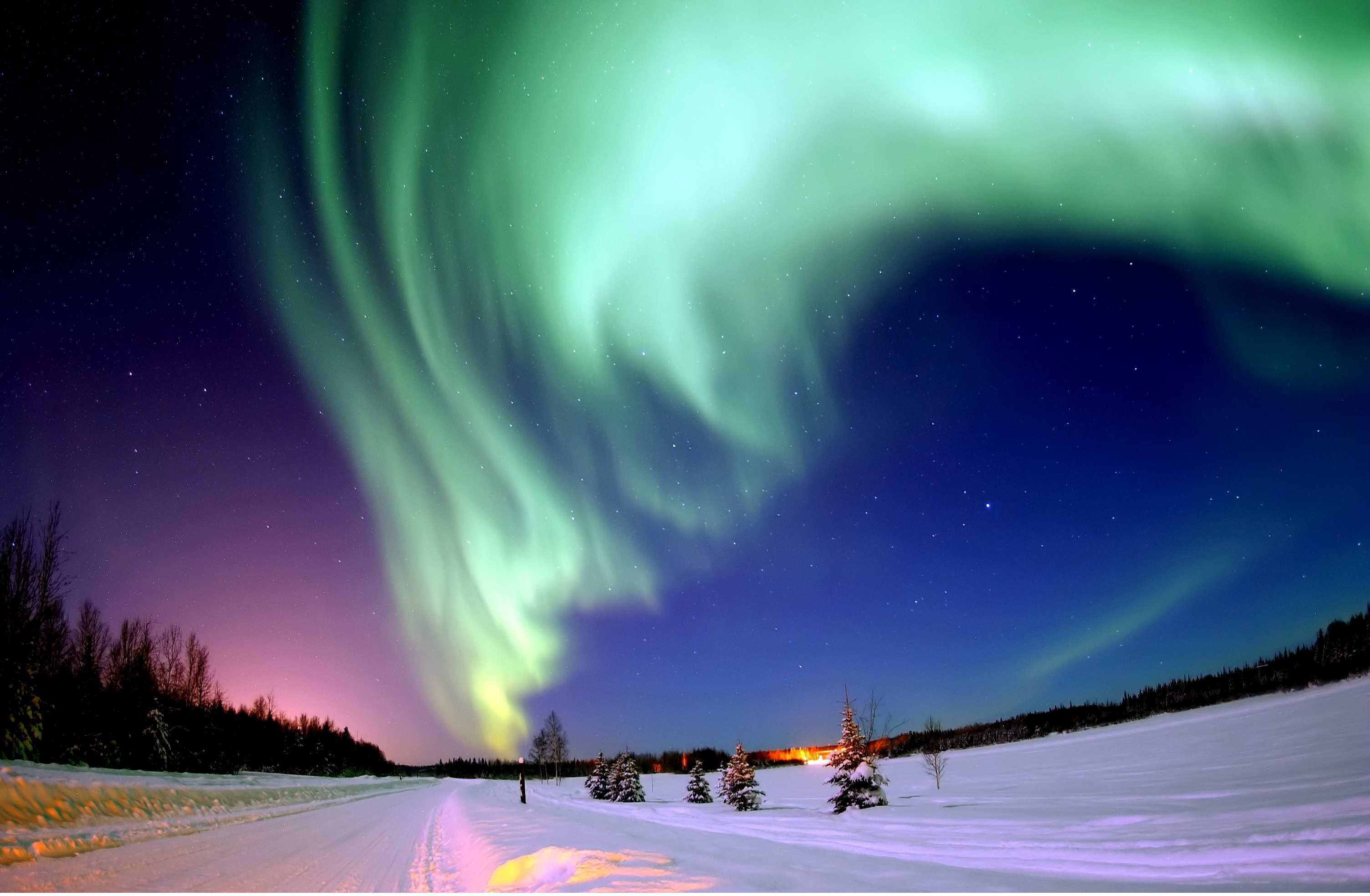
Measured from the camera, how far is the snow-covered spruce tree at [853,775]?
26000 mm

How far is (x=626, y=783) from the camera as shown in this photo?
4225cm

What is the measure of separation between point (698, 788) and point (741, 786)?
993cm

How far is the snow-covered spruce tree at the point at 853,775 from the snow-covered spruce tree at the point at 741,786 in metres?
5.21

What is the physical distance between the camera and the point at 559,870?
10.3 m

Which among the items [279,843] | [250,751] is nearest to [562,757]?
[250,751]

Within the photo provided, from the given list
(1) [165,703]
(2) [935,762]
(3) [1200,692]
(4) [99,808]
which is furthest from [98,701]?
(3) [1200,692]

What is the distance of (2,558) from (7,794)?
2285 cm

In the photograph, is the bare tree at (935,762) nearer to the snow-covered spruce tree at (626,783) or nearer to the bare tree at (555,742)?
the snow-covered spruce tree at (626,783)

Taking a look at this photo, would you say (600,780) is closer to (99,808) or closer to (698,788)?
(698,788)

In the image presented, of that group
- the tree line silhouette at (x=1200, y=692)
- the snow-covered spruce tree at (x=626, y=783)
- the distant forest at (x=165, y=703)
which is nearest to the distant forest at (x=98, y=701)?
the distant forest at (x=165, y=703)

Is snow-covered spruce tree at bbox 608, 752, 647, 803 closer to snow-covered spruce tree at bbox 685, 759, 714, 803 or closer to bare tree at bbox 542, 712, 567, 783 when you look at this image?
snow-covered spruce tree at bbox 685, 759, 714, 803

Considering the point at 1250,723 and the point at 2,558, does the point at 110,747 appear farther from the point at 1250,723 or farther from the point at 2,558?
the point at 1250,723

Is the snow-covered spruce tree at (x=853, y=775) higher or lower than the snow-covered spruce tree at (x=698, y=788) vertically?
higher

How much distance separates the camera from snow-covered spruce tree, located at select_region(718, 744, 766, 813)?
31000 millimetres
